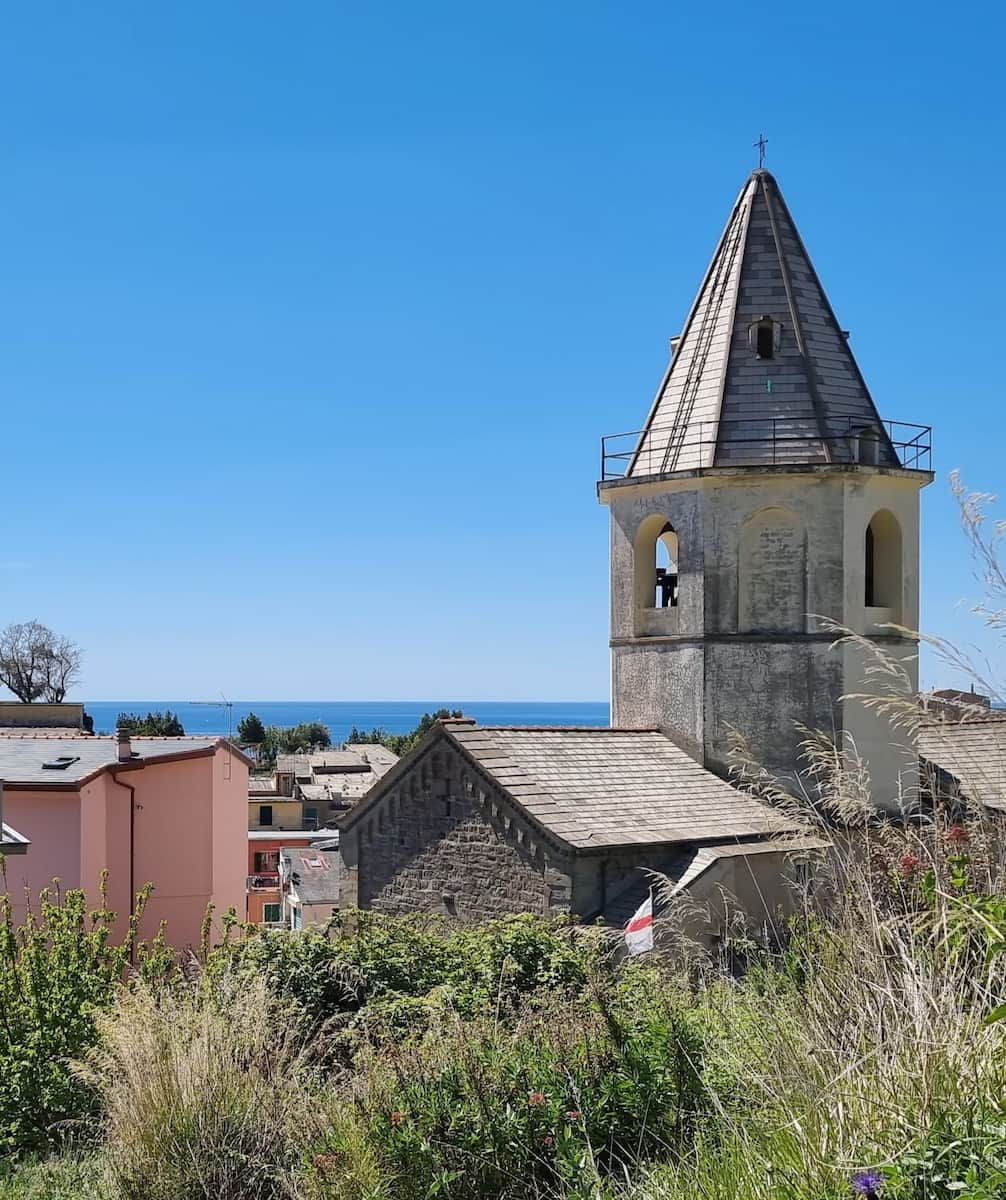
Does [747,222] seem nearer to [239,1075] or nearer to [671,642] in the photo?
[671,642]

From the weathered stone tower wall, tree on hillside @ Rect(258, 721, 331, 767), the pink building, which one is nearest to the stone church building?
the weathered stone tower wall

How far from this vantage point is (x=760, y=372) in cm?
2175

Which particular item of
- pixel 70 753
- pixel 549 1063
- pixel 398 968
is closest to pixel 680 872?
pixel 398 968

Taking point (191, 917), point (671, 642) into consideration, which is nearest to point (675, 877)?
point (671, 642)

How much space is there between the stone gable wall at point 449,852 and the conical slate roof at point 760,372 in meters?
6.80

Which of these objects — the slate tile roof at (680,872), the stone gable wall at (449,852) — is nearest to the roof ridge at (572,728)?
the stone gable wall at (449,852)

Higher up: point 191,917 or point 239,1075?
point 239,1075

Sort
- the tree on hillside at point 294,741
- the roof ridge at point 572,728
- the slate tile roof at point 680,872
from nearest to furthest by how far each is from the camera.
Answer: the slate tile roof at point 680,872 < the roof ridge at point 572,728 < the tree on hillside at point 294,741

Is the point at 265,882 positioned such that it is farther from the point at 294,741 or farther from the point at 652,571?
the point at 294,741

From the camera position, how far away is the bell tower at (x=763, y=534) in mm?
20703

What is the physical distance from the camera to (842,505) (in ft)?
67.8

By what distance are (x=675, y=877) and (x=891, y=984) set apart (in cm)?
1096

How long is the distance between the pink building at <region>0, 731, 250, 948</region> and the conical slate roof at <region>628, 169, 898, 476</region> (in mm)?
13073

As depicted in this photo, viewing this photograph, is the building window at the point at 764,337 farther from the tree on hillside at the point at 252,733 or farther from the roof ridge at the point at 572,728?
the tree on hillside at the point at 252,733
